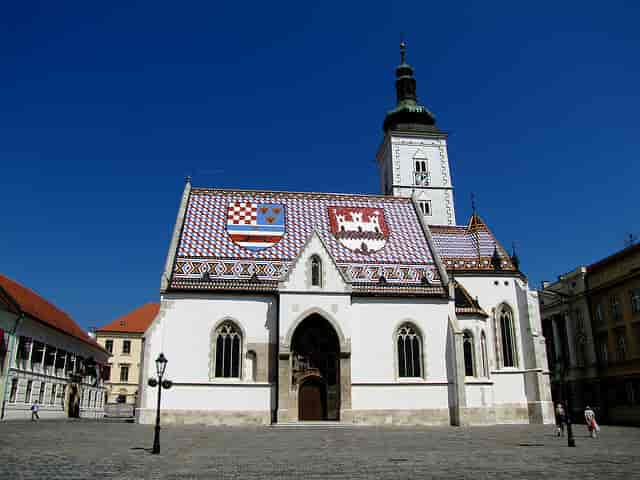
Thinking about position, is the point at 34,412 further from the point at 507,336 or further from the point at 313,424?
the point at 507,336

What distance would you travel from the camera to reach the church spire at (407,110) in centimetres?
5981

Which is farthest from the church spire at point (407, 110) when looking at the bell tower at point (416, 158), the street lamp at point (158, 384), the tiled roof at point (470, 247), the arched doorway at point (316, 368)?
the street lamp at point (158, 384)

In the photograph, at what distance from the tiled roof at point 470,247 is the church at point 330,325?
0.27 metres

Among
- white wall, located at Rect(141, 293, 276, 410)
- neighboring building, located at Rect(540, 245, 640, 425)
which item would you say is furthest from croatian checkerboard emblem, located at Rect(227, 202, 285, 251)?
neighboring building, located at Rect(540, 245, 640, 425)

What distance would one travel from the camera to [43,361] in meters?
41.9

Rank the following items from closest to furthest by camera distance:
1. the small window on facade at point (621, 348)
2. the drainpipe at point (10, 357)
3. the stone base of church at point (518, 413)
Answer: the stone base of church at point (518, 413), the drainpipe at point (10, 357), the small window on facade at point (621, 348)

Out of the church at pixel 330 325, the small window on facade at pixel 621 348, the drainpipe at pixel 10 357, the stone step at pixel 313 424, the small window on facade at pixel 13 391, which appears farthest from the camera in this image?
the small window on facade at pixel 621 348

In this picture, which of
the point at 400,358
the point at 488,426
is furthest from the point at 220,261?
the point at 488,426

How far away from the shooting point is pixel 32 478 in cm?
1146

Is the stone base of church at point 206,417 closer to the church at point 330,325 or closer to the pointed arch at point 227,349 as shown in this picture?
the church at point 330,325

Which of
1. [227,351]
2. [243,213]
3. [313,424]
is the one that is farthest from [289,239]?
[313,424]

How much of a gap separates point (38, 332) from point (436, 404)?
2936 cm

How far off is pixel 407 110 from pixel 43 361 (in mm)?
42682

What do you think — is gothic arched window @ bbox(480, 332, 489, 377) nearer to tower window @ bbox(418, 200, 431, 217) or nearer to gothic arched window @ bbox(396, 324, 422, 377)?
gothic arched window @ bbox(396, 324, 422, 377)
